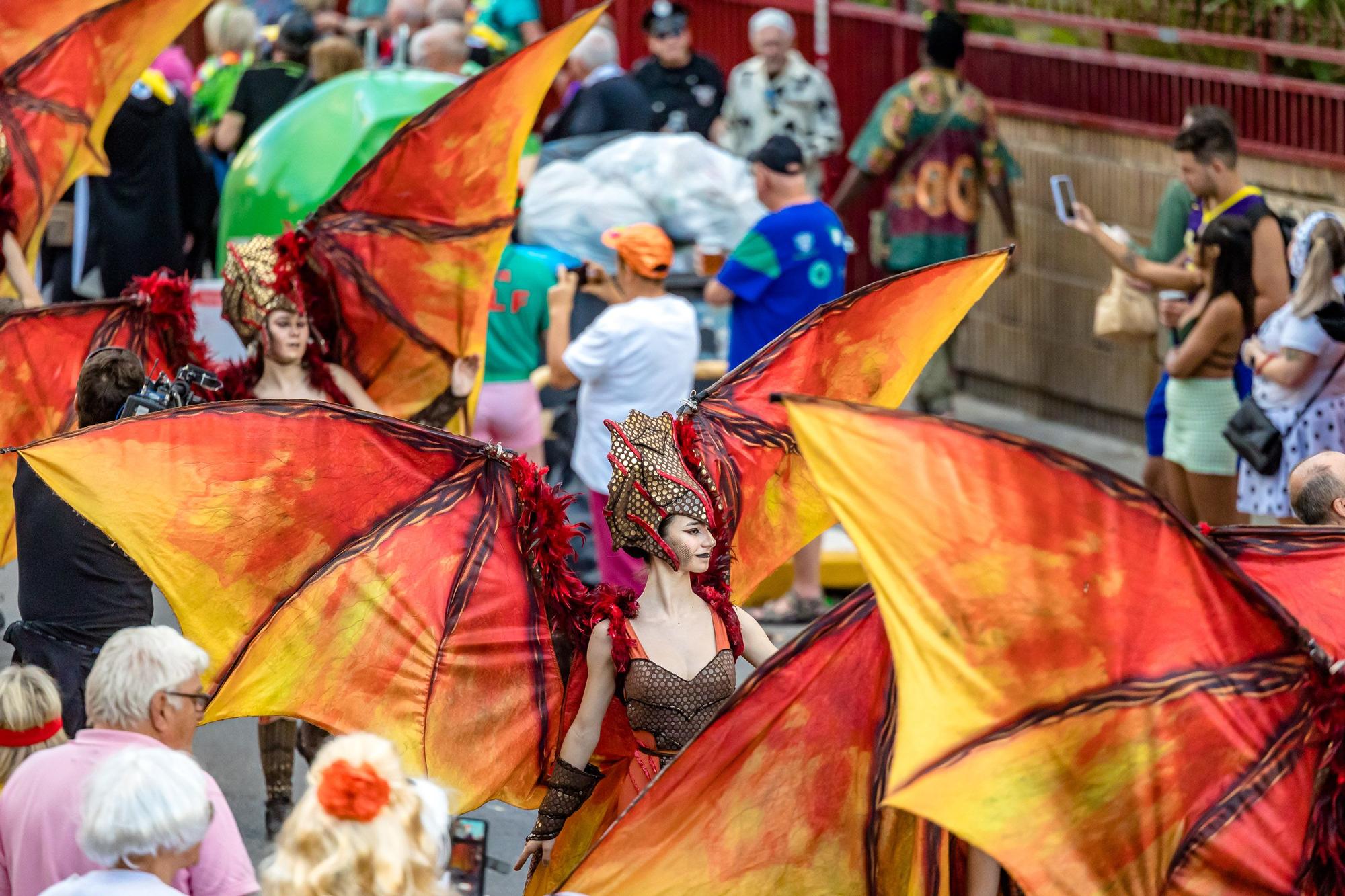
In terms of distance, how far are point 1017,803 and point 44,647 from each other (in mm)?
2585

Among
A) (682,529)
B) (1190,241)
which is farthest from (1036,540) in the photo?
(1190,241)

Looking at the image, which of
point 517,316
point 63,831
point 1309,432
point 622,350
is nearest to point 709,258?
point 517,316

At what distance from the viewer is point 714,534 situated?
3979mm

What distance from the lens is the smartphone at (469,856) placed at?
4.54 meters

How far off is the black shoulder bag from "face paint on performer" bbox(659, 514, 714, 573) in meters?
2.84

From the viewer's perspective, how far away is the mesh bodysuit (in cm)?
390

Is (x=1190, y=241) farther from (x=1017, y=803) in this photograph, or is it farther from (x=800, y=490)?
(x=1017, y=803)

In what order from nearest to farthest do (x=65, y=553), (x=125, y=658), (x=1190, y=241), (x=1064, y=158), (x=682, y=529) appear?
(x=125, y=658) < (x=682, y=529) < (x=65, y=553) < (x=1190, y=241) < (x=1064, y=158)

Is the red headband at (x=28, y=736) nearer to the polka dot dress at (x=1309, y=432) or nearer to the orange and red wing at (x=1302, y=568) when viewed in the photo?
the orange and red wing at (x=1302, y=568)

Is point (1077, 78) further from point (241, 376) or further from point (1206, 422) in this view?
point (241, 376)

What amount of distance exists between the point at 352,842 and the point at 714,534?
4.35ft

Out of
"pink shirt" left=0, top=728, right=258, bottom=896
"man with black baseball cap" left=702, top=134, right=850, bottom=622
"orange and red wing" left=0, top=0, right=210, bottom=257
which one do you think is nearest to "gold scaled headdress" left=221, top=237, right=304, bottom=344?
"orange and red wing" left=0, top=0, right=210, bottom=257

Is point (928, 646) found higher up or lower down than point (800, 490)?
higher up

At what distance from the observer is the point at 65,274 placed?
28.9 ft
